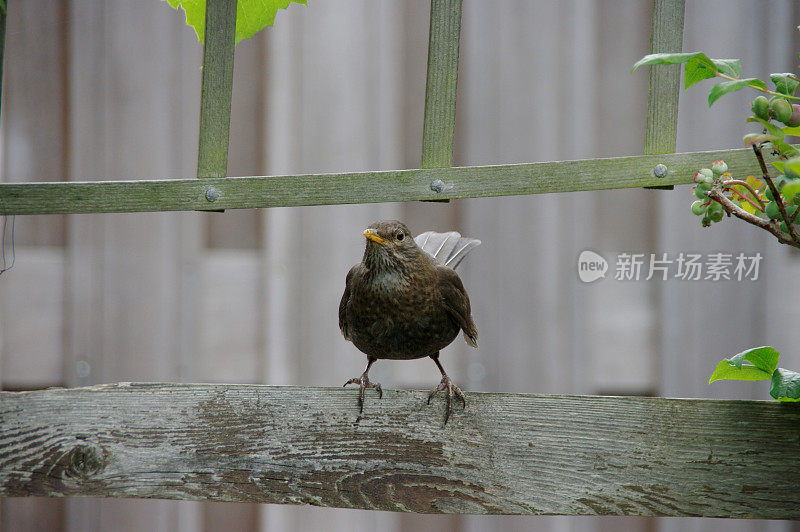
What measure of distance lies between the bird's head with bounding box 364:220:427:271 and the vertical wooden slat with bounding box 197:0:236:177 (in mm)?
407

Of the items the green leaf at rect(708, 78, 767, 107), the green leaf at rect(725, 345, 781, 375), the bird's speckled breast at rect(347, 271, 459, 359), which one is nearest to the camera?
the green leaf at rect(708, 78, 767, 107)

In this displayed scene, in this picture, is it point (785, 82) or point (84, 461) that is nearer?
point (785, 82)

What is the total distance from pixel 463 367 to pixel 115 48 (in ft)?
4.73

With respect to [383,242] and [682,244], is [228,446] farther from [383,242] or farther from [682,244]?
[682,244]

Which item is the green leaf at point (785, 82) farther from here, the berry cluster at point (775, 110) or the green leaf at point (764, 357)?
the green leaf at point (764, 357)

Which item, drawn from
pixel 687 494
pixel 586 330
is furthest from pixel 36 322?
pixel 687 494

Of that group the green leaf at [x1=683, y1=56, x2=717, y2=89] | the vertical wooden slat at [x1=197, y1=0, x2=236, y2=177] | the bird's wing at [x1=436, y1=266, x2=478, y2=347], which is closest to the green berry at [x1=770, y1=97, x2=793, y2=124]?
the green leaf at [x1=683, y1=56, x2=717, y2=89]

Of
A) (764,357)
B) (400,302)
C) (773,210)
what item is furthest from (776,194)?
(400,302)

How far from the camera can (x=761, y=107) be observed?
3.11 ft

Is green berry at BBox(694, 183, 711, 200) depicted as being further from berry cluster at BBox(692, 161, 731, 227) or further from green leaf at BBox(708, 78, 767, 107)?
green leaf at BBox(708, 78, 767, 107)

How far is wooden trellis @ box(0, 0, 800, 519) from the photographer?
4.14ft

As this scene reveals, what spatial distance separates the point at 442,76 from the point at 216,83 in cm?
46

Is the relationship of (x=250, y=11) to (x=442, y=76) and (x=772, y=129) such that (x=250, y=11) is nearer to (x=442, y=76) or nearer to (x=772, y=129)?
(x=442, y=76)

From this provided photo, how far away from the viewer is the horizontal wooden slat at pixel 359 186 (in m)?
1.26
